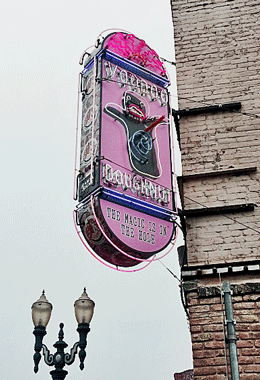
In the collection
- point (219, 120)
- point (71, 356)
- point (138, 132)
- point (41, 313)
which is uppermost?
point (219, 120)

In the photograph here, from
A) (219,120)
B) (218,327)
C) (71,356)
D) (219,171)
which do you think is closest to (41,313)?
(71,356)

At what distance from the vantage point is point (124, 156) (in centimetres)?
703

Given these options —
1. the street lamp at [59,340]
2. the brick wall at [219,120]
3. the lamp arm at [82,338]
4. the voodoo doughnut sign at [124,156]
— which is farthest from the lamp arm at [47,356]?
the brick wall at [219,120]

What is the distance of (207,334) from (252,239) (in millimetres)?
1520

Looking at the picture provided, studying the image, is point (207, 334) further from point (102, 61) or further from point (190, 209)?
point (102, 61)

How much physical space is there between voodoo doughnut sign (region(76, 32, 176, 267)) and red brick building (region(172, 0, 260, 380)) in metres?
0.48

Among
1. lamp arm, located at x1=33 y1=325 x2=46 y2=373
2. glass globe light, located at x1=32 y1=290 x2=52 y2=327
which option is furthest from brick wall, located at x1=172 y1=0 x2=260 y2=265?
lamp arm, located at x1=33 y1=325 x2=46 y2=373

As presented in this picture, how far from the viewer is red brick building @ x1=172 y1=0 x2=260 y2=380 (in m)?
6.50

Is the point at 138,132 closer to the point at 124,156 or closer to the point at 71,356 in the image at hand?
the point at 124,156

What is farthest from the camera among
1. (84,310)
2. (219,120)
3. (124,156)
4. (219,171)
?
(219,120)

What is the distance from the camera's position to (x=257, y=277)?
679 centimetres

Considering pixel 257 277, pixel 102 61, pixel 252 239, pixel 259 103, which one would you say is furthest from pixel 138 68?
pixel 257 277

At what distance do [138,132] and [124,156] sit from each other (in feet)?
1.98

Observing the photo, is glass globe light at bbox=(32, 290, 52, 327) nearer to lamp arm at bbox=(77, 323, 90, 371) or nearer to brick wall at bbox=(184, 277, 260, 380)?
lamp arm at bbox=(77, 323, 90, 371)
